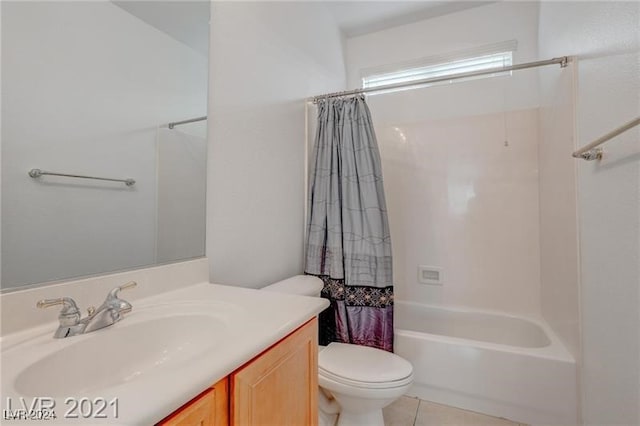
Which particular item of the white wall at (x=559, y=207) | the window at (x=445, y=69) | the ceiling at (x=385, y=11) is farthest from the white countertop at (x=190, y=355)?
the ceiling at (x=385, y=11)

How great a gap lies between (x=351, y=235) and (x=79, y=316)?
1.31 metres

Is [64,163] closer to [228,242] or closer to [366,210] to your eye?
[228,242]

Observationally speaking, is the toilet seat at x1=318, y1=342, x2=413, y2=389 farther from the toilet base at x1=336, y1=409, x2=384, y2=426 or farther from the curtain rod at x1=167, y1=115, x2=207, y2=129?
the curtain rod at x1=167, y1=115, x2=207, y2=129

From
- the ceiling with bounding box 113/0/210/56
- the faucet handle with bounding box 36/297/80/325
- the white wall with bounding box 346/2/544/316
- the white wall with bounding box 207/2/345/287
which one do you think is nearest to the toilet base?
the white wall with bounding box 207/2/345/287

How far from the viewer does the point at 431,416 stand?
159cm

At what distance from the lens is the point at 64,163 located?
0.76 m

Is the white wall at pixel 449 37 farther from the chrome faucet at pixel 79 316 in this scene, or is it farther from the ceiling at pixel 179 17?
the chrome faucet at pixel 79 316

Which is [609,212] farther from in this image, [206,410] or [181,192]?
[181,192]

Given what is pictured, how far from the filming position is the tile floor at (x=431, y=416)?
1537mm

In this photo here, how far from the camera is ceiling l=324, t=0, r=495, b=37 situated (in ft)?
7.42

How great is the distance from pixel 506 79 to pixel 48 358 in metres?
2.84

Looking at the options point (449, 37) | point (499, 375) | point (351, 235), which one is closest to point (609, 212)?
point (499, 375)

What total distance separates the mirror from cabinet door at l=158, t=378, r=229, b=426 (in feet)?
1.73

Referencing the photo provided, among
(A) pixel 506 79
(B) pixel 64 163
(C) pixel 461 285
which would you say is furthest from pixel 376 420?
(A) pixel 506 79
